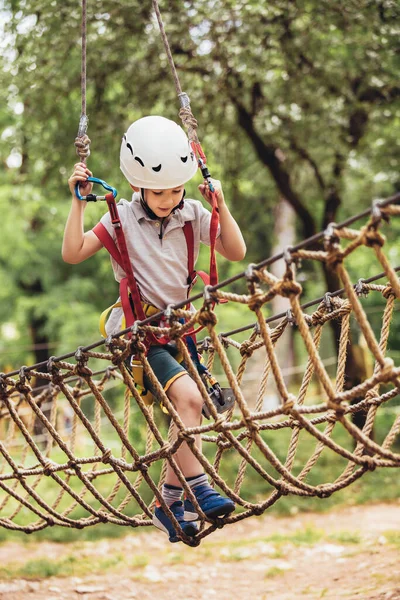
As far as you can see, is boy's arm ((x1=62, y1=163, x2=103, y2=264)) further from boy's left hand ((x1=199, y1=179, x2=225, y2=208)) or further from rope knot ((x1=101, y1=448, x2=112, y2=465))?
rope knot ((x1=101, y1=448, x2=112, y2=465))

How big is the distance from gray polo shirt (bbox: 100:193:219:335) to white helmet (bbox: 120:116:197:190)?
0.15 m

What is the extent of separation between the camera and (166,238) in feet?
8.06

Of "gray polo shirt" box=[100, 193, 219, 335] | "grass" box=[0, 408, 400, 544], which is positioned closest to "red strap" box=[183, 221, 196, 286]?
"gray polo shirt" box=[100, 193, 219, 335]

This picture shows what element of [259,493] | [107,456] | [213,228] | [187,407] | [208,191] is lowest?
[259,493]

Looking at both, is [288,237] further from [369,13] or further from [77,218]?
[77,218]

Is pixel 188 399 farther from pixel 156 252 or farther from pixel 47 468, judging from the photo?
pixel 47 468

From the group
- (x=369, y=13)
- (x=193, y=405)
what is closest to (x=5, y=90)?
(x=369, y=13)

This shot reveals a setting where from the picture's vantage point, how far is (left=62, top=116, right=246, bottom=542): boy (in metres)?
2.29

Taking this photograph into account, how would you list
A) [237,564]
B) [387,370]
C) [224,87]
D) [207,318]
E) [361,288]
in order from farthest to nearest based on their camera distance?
[224,87], [237,564], [361,288], [207,318], [387,370]

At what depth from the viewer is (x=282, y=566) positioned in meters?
4.61

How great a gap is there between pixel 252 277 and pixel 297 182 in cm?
692

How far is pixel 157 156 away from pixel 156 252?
31cm

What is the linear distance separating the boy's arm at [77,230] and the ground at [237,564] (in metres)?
1.95

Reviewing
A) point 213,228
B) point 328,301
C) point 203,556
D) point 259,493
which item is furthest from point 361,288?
point 259,493
